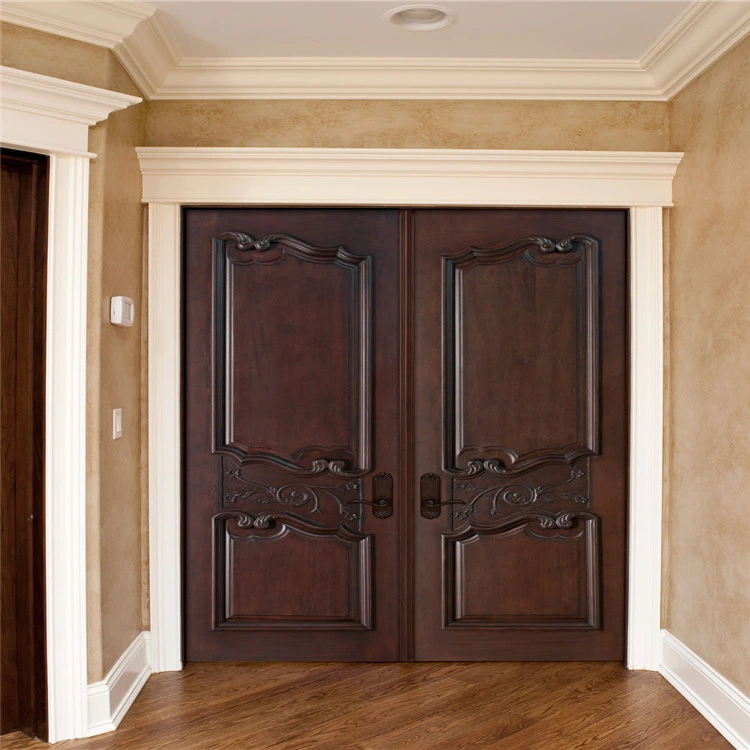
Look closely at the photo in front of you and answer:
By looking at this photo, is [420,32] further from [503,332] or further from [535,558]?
[535,558]

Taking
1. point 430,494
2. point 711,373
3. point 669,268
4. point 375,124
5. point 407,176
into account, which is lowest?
point 430,494

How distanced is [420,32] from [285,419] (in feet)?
5.37

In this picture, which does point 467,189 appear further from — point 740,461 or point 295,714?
point 295,714

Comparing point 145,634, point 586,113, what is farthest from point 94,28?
point 145,634

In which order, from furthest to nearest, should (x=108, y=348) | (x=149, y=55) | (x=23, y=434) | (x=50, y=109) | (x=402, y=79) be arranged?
(x=402, y=79) < (x=149, y=55) < (x=108, y=348) < (x=23, y=434) < (x=50, y=109)

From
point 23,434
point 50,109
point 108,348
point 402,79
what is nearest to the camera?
point 50,109

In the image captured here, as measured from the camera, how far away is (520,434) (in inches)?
130

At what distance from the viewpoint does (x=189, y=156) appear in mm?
3168

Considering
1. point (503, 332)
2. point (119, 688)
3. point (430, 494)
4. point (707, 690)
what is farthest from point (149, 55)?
point (707, 690)

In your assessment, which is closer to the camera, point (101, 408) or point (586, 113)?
point (101, 408)

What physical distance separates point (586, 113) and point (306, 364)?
5.28ft

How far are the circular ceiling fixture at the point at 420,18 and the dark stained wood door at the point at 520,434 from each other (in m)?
0.75

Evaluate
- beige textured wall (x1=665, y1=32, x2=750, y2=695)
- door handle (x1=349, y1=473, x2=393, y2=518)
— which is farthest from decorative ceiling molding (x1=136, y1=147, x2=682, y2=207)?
door handle (x1=349, y1=473, x2=393, y2=518)

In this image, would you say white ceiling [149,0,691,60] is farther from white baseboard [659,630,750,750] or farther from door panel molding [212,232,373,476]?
white baseboard [659,630,750,750]
